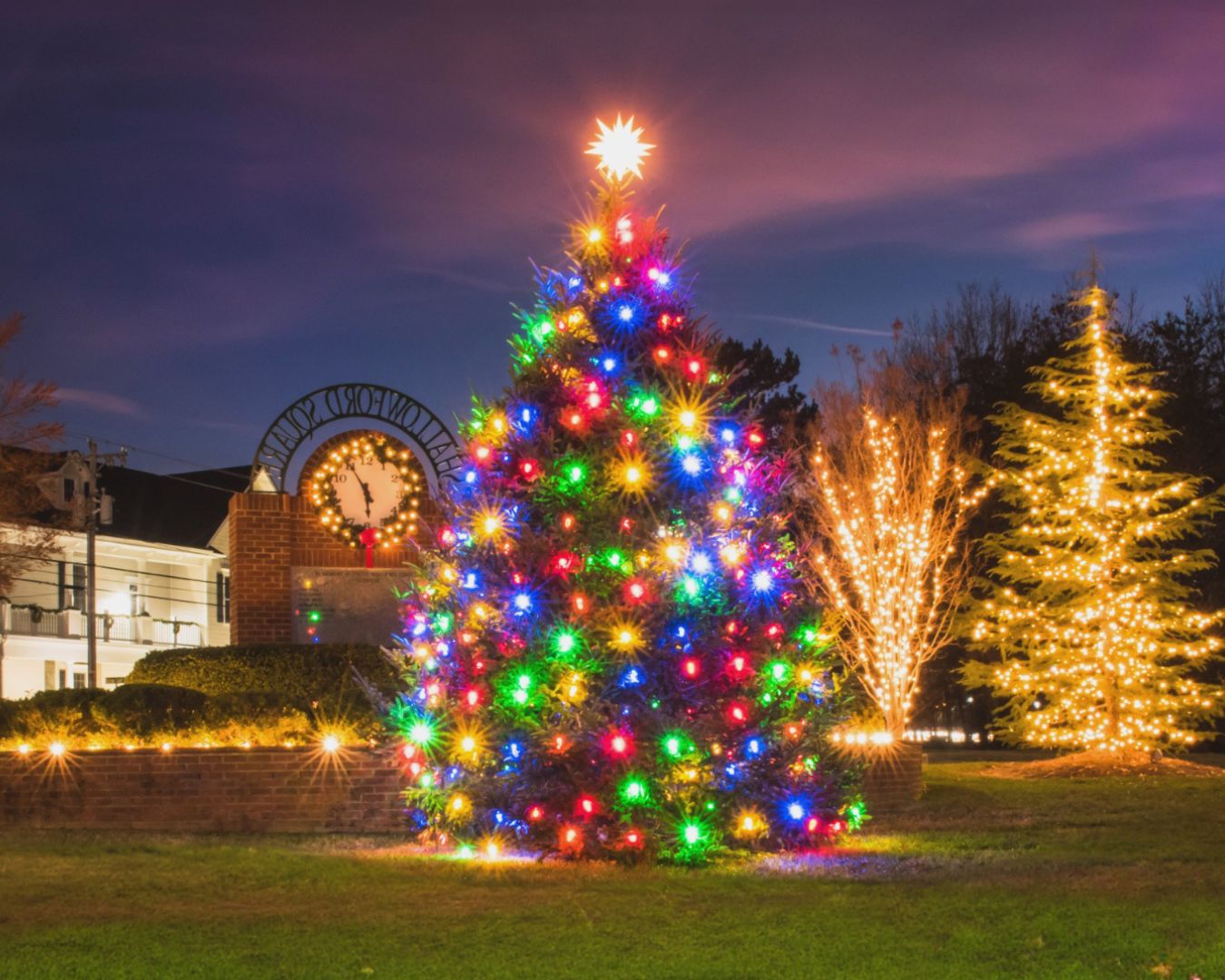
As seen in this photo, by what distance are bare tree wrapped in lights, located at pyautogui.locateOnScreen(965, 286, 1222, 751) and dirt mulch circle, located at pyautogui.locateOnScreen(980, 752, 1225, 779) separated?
1.21 ft

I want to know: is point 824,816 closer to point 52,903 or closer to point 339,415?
point 52,903

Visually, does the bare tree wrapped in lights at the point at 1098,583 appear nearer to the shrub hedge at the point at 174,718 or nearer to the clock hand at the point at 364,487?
the clock hand at the point at 364,487

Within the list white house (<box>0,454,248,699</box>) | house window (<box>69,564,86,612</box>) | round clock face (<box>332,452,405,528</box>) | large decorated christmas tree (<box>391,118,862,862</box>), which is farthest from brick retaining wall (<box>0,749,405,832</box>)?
house window (<box>69,564,86,612</box>)

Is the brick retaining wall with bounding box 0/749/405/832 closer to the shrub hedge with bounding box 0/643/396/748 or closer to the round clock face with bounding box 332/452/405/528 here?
the shrub hedge with bounding box 0/643/396/748

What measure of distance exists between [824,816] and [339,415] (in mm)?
9589

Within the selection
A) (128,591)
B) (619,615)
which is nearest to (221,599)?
(128,591)

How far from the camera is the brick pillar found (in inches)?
653

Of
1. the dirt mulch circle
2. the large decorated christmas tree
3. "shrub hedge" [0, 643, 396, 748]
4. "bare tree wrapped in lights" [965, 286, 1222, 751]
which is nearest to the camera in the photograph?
the large decorated christmas tree

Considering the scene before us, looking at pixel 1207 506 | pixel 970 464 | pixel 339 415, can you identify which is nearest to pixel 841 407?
pixel 970 464

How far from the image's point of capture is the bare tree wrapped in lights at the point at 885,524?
78.4 ft

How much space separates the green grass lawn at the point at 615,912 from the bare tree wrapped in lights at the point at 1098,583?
10.5 m

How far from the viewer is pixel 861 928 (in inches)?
270

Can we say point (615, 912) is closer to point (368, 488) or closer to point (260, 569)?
point (260, 569)

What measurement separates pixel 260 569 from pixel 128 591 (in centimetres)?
2496
